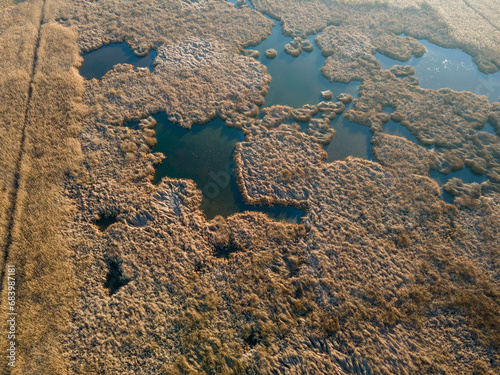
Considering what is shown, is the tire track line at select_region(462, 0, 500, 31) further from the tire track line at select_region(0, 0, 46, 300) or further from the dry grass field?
the tire track line at select_region(0, 0, 46, 300)

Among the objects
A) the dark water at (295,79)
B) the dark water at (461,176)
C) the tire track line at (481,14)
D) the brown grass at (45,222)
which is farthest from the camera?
the tire track line at (481,14)

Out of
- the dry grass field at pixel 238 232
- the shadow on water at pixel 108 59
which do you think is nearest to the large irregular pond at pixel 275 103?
the shadow on water at pixel 108 59

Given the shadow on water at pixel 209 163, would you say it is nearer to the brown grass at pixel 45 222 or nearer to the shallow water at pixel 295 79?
the shallow water at pixel 295 79

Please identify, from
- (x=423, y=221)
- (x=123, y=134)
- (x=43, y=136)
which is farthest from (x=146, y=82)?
(x=423, y=221)

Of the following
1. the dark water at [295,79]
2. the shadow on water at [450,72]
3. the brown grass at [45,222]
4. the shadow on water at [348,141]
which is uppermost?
the shadow on water at [450,72]

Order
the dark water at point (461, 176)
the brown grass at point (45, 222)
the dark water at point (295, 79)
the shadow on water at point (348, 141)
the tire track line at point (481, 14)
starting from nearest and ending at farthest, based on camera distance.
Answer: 1. the brown grass at point (45, 222)
2. the dark water at point (461, 176)
3. the shadow on water at point (348, 141)
4. the dark water at point (295, 79)
5. the tire track line at point (481, 14)

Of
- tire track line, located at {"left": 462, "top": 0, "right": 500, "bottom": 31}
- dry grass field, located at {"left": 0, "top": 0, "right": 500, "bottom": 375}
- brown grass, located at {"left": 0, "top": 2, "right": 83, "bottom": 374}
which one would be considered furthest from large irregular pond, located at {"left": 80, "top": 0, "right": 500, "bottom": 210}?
tire track line, located at {"left": 462, "top": 0, "right": 500, "bottom": 31}

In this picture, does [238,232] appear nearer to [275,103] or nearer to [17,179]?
[275,103]
